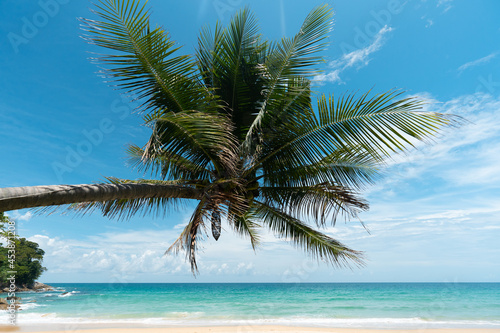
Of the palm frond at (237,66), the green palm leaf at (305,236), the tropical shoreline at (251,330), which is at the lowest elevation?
the tropical shoreline at (251,330)

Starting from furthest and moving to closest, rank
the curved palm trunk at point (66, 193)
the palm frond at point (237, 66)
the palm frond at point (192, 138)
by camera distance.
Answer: the palm frond at point (237, 66) < the palm frond at point (192, 138) < the curved palm trunk at point (66, 193)

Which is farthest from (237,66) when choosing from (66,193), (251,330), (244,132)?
(251,330)

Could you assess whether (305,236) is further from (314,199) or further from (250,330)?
(250,330)

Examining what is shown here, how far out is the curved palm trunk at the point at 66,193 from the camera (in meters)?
2.98

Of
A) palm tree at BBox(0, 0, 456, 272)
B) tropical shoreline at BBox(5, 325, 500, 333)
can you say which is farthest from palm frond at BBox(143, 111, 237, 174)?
tropical shoreline at BBox(5, 325, 500, 333)

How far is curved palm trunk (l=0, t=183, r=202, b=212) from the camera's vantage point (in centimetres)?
298

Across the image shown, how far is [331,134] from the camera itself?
5461 millimetres

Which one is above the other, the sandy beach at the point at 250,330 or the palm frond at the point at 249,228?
the palm frond at the point at 249,228

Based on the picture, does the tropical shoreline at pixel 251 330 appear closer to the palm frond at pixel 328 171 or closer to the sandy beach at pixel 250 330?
the sandy beach at pixel 250 330

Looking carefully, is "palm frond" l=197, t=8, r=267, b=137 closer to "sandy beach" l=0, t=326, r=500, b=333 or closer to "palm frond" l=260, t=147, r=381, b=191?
"palm frond" l=260, t=147, r=381, b=191

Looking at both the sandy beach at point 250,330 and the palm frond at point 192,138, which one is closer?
the palm frond at point 192,138

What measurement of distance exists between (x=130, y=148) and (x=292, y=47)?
4.99 metres

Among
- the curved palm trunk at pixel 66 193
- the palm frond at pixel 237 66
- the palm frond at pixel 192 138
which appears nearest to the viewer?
the curved palm trunk at pixel 66 193

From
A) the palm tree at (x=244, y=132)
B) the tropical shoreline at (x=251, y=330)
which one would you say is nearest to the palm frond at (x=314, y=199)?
the palm tree at (x=244, y=132)
